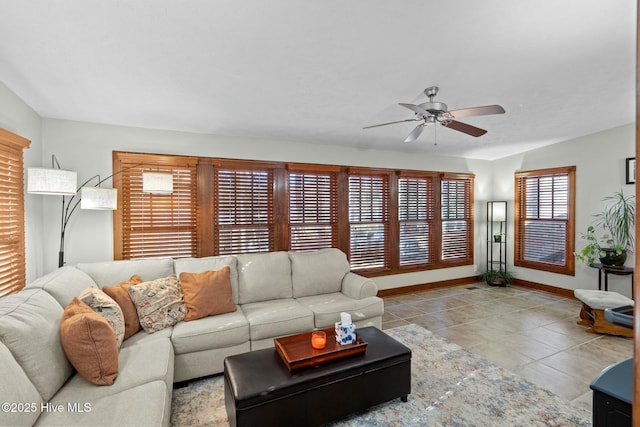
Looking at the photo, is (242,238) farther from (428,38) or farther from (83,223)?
Result: (428,38)

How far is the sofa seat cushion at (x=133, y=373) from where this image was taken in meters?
1.74

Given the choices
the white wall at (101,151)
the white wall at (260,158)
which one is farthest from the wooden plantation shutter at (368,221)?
the white wall at (101,151)

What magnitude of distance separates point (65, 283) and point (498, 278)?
671 centimetres

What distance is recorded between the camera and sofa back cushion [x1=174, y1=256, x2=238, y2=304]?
3342 millimetres

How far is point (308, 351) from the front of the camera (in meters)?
2.27

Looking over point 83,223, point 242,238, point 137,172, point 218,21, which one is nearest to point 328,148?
point 242,238

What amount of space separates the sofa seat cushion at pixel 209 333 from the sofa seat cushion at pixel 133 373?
0.14 metres

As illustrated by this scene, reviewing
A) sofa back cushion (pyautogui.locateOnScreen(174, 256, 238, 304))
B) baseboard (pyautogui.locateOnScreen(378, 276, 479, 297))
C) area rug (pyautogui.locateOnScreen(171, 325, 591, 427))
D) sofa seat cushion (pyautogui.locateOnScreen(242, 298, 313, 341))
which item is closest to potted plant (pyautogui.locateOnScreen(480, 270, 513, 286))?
baseboard (pyautogui.locateOnScreen(378, 276, 479, 297))

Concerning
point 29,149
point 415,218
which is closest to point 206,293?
point 29,149

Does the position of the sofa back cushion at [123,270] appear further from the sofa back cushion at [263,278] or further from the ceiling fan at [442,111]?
the ceiling fan at [442,111]

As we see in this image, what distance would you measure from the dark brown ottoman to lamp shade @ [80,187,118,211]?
2189mm

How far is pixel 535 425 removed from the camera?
2143mm

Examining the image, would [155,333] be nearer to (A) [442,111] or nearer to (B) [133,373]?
(B) [133,373]

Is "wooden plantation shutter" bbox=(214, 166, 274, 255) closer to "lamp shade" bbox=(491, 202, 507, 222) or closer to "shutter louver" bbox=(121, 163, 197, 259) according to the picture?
"shutter louver" bbox=(121, 163, 197, 259)
